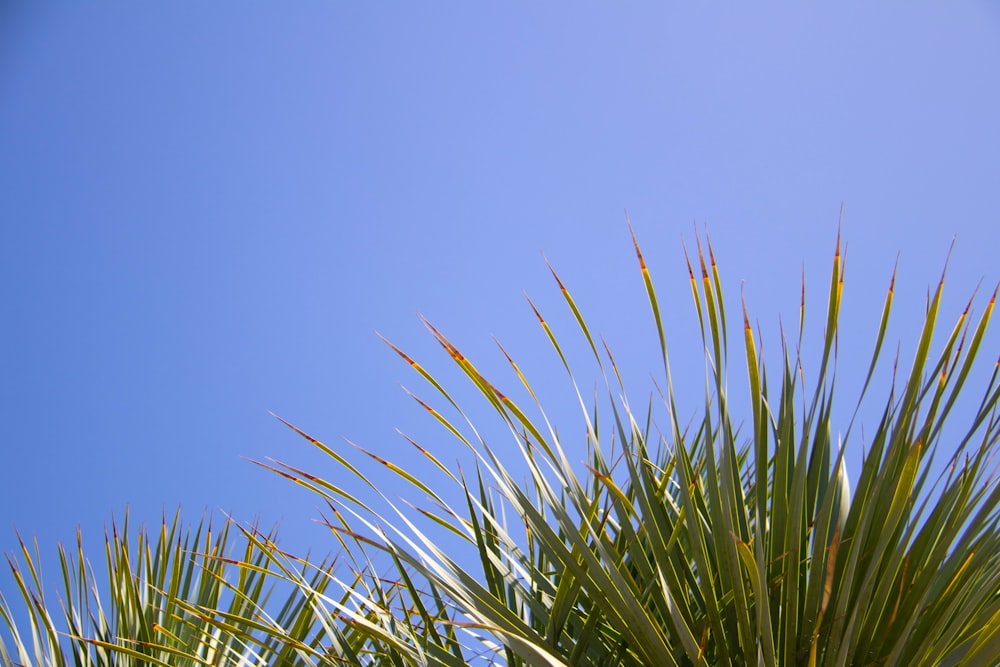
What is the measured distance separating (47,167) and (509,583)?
10.2 metres

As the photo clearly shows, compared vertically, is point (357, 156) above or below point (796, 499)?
above

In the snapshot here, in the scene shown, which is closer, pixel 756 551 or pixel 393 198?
pixel 756 551

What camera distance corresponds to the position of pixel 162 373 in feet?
34.4

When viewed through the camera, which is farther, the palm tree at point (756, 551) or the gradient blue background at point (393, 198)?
the gradient blue background at point (393, 198)

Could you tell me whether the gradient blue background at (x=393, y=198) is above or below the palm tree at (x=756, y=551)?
above

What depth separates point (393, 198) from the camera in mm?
9102

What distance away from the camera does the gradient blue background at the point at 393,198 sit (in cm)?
696

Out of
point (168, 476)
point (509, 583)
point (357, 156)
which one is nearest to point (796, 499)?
point (509, 583)

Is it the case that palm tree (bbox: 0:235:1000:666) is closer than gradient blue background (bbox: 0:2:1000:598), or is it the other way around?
palm tree (bbox: 0:235:1000:666)

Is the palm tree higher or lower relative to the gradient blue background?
lower

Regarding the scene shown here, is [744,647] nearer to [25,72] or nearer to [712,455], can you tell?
[712,455]

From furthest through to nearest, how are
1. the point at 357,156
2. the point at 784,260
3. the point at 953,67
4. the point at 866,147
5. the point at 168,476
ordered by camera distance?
the point at 168,476, the point at 357,156, the point at 784,260, the point at 866,147, the point at 953,67

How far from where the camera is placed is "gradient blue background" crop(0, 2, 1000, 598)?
6961mm

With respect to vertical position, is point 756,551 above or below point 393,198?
below
